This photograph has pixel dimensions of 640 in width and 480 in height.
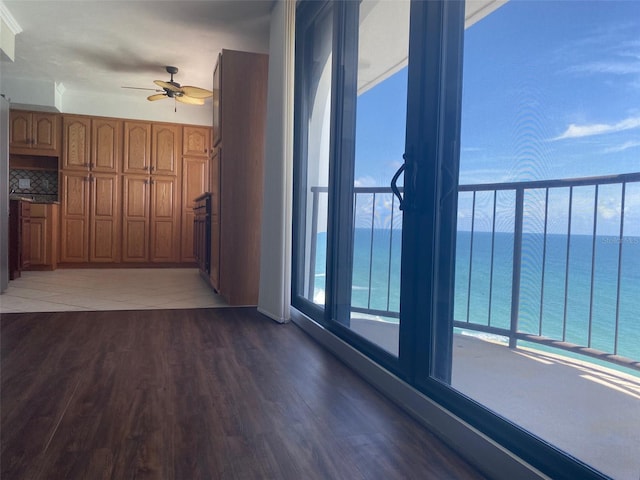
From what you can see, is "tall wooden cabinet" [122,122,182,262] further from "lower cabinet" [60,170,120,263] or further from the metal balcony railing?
the metal balcony railing

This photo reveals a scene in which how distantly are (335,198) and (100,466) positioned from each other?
180 cm

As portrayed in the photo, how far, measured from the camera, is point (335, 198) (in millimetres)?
2686

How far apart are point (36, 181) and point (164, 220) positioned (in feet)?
6.08

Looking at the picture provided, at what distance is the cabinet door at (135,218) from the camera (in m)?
6.47

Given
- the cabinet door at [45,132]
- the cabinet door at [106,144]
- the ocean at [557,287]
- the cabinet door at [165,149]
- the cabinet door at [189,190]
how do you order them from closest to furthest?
the ocean at [557,287] → the cabinet door at [45,132] → the cabinet door at [106,144] → the cabinet door at [165,149] → the cabinet door at [189,190]

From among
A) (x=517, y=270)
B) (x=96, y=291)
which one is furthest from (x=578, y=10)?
(x=96, y=291)

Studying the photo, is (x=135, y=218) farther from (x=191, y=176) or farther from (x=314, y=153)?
(x=314, y=153)

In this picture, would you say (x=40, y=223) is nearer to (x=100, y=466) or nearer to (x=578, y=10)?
(x=100, y=466)

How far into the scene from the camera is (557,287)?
118 cm

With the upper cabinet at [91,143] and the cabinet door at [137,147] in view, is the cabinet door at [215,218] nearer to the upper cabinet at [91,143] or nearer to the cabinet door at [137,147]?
the cabinet door at [137,147]

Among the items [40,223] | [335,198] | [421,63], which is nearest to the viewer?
[421,63]

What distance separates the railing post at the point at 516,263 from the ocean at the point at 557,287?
17mm

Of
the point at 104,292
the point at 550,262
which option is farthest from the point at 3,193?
the point at 550,262

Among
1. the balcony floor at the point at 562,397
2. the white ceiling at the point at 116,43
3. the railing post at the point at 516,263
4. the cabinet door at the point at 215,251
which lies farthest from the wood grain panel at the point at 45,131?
the railing post at the point at 516,263
